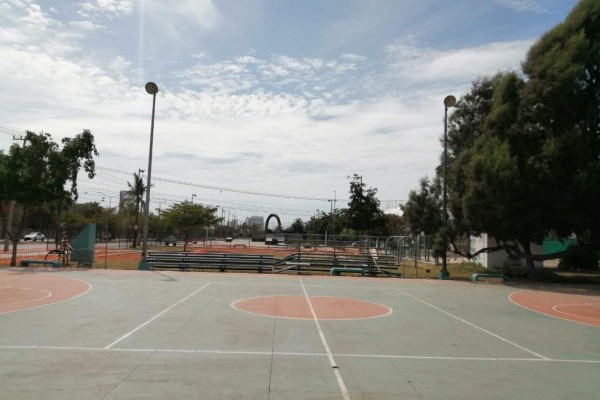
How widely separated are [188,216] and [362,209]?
23.9 meters

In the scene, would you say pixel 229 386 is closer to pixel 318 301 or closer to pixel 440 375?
pixel 440 375

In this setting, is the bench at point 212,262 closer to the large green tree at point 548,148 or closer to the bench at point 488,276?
the bench at point 488,276

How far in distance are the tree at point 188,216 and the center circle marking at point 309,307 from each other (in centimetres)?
4083

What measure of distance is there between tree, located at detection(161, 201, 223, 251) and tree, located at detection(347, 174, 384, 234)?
1987 cm

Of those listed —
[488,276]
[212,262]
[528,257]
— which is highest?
[528,257]

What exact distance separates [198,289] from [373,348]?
10287 mm

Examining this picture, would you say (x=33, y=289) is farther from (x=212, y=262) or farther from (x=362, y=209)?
(x=362, y=209)

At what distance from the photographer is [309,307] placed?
14.5 m

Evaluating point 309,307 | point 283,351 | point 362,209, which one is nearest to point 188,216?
point 362,209

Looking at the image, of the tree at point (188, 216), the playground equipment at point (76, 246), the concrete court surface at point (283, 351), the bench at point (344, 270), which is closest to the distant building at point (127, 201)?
the tree at point (188, 216)

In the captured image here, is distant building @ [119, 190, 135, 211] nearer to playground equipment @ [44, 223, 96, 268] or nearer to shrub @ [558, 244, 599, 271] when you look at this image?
playground equipment @ [44, 223, 96, 268]

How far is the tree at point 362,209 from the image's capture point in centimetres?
6631

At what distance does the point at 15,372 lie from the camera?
22.8 feet

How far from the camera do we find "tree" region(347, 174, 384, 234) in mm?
66312
